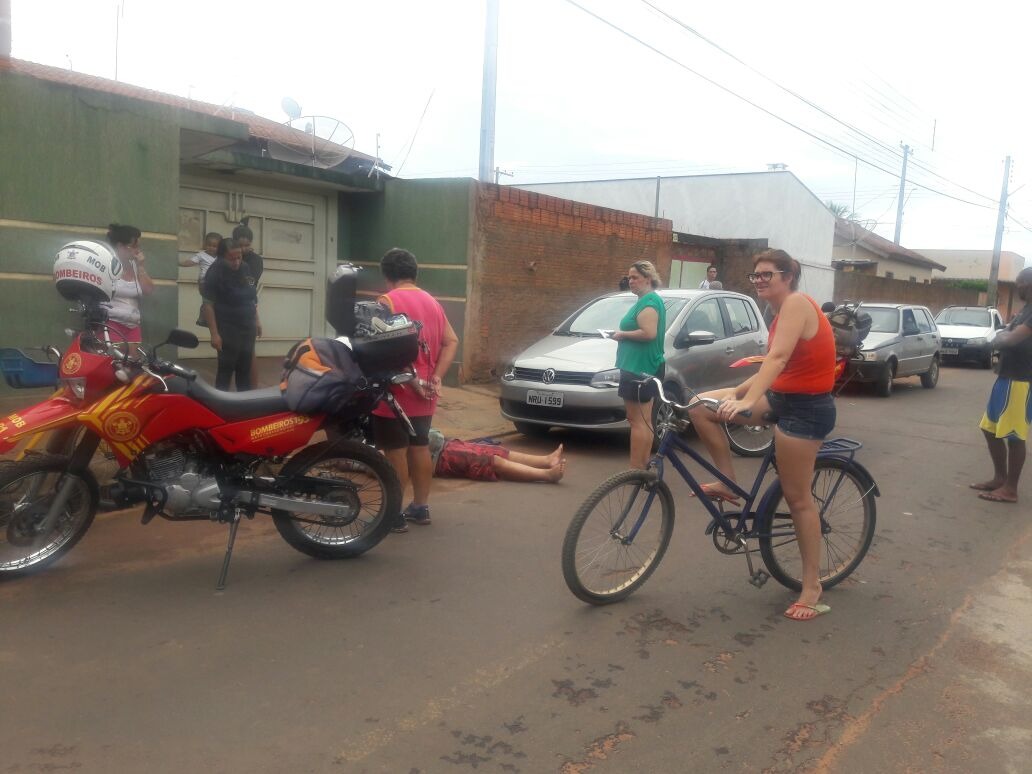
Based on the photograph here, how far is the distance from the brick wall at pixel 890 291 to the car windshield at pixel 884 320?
10336 millimetres

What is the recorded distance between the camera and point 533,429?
9.27 m

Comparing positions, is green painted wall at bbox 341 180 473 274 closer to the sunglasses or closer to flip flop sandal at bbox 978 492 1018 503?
flip flop sandal at bbox 978 492 1018 503

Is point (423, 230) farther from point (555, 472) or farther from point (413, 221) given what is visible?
point (555, 472)

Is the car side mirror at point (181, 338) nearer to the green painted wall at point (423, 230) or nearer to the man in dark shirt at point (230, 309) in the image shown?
the man in dark shirt at point (230, 309)

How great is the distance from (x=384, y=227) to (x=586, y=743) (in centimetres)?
1019

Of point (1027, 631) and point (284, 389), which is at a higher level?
point (284, 389)

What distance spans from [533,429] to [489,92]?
745cm

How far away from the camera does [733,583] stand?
487 centimetres

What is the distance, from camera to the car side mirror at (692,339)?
834 centimetres

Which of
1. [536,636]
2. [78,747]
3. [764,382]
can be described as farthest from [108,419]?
[764,382]

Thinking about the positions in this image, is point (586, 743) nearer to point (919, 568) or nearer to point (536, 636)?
point (536, 636)

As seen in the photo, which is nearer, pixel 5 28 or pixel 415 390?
pixel 415 390

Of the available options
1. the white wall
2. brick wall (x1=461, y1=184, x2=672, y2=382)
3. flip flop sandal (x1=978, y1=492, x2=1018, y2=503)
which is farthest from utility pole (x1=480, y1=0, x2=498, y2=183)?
the white wall

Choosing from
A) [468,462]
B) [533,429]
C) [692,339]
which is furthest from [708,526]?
[533,429]
